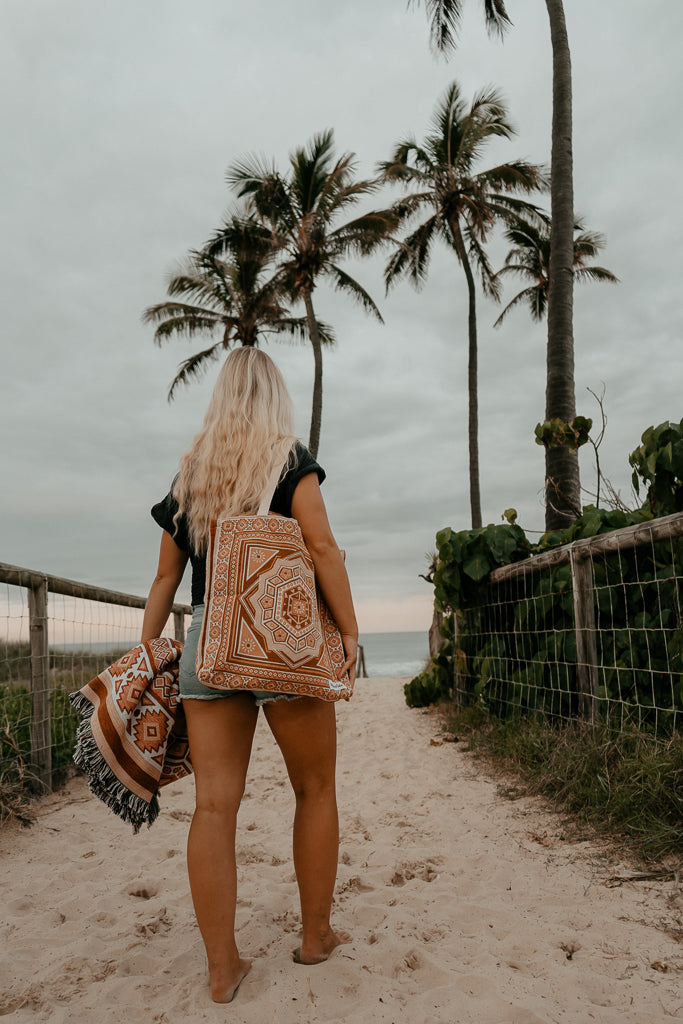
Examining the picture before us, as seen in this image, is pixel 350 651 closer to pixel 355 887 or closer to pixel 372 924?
Result: pixel 372 924

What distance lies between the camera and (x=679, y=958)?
7.04 feet

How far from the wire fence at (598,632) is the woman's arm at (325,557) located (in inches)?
71.4

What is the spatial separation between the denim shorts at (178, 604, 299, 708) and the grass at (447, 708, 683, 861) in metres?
1.77

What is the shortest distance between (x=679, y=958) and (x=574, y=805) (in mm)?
1328

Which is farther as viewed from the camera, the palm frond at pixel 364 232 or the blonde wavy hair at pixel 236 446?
the palm frond at pixel 364 232

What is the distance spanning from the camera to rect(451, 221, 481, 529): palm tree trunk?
686 inches

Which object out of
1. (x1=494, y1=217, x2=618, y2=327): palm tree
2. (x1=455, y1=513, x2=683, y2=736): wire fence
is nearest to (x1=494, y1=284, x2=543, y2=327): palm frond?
(x1=494, y1=217, x2=618, y2=327): palm tree

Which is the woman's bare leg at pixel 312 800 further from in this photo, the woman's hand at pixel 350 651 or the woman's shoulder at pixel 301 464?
the woman's shoulder at pixel 301 464

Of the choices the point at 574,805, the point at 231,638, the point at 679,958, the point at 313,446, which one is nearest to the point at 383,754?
the point at 574,805

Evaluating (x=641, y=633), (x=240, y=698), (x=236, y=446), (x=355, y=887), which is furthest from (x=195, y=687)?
(x=641, y=633)

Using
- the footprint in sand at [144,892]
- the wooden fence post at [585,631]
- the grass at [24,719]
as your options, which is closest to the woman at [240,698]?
the footprint in sand at [144,892]

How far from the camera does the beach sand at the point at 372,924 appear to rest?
1.96 metres

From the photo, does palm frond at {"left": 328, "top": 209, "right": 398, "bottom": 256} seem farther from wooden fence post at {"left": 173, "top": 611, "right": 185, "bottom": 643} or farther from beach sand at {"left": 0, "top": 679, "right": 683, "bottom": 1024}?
beach sand at {"left": 0, "top": 679, "right": 683, "bottom": 1024}

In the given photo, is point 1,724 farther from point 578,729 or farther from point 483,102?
point 483,102
